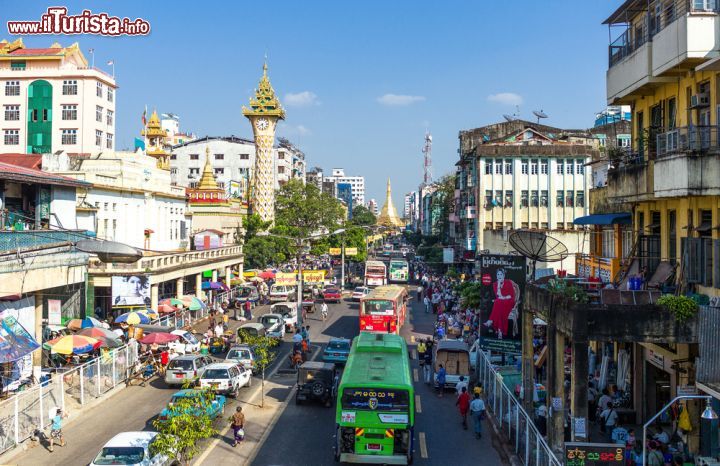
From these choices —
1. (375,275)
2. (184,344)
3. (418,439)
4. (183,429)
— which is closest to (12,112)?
(375,275)

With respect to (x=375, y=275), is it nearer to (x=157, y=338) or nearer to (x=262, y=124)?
(x=262, y=124)

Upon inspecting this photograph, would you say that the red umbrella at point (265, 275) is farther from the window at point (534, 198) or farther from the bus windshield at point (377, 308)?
the bus windshield at point (377, 308)

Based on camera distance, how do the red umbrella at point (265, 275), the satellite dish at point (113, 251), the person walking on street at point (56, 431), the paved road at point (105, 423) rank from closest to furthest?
the paved road at point (105, 423) → the satellite dish at point (113, 251) → the person walking on street at point (56, 431) → the red umbrella at point (265, 275)

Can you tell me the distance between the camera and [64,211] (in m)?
36.1

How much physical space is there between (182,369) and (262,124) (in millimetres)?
58311

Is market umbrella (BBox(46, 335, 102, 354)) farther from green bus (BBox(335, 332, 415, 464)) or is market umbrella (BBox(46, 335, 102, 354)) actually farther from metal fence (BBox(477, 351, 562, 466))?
metal fence (BBox(477, 351, 562, 466))

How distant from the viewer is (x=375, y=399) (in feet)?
59.7

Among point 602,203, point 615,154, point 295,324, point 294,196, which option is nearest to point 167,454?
point 615,154

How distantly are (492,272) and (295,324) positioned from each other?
20.8 metres

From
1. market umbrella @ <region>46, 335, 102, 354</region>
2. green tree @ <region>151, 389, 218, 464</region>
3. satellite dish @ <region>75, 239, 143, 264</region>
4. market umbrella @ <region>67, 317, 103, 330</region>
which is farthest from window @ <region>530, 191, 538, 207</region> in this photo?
green tree @ <region>151, 389, 218, 464</region>

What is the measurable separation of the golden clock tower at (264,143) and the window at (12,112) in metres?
25.4

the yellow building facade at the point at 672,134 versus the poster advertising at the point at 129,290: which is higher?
the yellow building facade at the point at 672,134

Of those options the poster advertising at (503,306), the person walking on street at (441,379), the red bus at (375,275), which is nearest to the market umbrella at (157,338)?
A: the person walking on street at (441,379)

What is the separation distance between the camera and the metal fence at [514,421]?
53.8 ft
